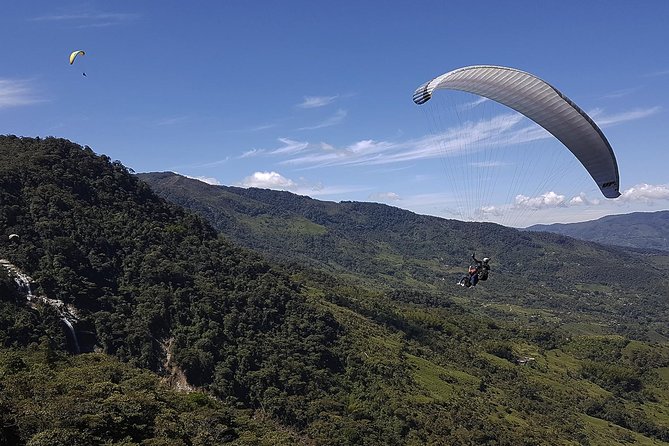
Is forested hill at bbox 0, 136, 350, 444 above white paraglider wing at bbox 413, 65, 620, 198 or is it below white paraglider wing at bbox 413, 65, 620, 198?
below

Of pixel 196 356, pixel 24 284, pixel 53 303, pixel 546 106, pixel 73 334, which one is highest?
pixel 546 106

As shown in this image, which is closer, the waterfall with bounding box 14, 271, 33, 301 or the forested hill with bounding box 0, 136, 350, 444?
the waterfall with bounding box 14, 271, 33, 301

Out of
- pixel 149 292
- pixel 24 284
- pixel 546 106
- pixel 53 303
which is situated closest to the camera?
pixel 546 106

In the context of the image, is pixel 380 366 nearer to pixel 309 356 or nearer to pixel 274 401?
pixel 309 356

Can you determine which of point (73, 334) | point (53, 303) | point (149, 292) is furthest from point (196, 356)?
point (53, 303)

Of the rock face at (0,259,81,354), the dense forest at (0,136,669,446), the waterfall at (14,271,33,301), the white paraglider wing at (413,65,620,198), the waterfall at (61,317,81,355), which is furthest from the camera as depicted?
the waterfall at (14,271,33,301)

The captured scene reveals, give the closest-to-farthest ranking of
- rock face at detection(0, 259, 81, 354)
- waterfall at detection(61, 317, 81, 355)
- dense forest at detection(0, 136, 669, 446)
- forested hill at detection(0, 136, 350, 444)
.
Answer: dense forest at detection(0, 136, 669, 446) < rock face at detection(0, 259, 81, 354) < waterfall at detection(61, 317, 81, 355) < forested hill at detection(0, 136, 350, 444)

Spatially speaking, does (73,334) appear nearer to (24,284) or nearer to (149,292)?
(24,284)

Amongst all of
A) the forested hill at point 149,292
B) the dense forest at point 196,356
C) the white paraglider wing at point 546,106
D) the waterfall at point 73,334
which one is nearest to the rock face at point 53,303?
the waterfall at point 73,334

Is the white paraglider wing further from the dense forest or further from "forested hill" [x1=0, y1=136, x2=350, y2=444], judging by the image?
"forested hill" [x1=0, y1=136, x2=350, y2=444]

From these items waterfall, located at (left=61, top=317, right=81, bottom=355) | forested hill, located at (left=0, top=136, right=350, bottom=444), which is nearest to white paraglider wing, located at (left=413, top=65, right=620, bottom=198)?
forested hill, located at (left=0, top=136, right=350, bottom=444)
